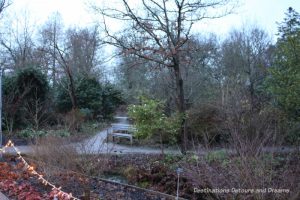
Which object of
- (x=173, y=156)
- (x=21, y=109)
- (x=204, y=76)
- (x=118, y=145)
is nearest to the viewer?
(x=173, y=156)

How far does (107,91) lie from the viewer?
91.8 ft

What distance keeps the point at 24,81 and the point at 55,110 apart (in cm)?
376

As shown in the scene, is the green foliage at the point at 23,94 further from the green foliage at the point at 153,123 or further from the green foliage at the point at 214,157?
the green foliage at the point at 214,157

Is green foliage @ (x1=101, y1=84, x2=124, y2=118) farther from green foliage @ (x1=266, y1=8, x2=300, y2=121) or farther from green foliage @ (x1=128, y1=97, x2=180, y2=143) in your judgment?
green foliage @ (x1=266, y1=8, x2=300, y2=121)

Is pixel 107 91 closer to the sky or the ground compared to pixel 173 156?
closer to the sky

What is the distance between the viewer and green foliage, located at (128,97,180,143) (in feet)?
46.1

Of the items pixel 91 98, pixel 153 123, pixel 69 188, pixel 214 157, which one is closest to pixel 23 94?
pixel 153 123

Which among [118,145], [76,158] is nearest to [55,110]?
[118,145]

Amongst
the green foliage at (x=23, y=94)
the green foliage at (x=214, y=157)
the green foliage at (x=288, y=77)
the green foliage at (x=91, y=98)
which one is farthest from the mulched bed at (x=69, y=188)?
the green foliage at (x=91, y=98)

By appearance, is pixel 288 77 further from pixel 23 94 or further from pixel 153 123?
pixel 23 94

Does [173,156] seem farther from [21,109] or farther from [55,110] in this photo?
[55,110]

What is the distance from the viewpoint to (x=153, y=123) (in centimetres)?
1438

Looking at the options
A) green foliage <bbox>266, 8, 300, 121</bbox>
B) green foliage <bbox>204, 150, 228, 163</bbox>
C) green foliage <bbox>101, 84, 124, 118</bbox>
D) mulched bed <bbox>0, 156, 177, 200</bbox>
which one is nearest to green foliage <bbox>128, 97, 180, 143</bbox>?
green foliage <bbox>266, 8, 300, 121</bbox>

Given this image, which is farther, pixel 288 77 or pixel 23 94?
pixel 23 94
